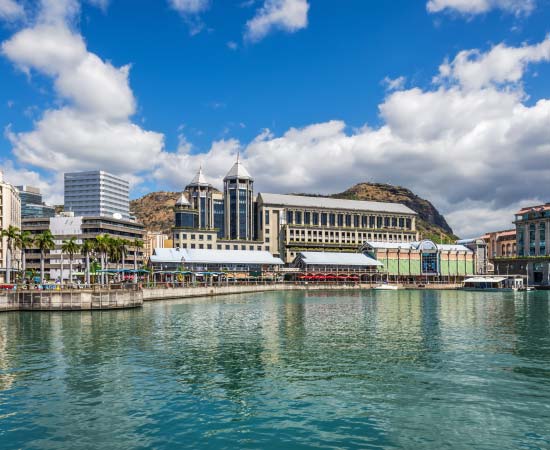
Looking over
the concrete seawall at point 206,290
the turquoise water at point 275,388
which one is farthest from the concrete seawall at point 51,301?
the concrete seawall at point 206,290

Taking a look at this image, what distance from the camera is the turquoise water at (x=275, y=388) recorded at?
89.4 feet

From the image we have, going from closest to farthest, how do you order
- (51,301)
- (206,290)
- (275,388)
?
(275,388), (51,301), (206,290)

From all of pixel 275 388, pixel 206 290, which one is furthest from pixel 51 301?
pixel 275 388

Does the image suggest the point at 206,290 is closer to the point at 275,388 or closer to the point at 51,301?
the point at 51,301

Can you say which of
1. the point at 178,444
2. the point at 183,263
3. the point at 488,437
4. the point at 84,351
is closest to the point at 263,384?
the point at 178,444

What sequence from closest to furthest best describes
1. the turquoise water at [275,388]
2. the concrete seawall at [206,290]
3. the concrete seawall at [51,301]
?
the turquoise water at [275,388] → the concrete seawall at [51,301] → the concrete seawall at [206,290]

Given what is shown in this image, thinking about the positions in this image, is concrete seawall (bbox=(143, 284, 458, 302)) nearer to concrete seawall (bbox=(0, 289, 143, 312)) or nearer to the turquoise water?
concrete seawall (bbox=(0, 289, 143, 312))

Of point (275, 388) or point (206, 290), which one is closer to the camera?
point (275, 388)

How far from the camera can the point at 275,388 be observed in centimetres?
3650

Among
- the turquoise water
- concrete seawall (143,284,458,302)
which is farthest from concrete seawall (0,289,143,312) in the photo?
concrete seawall (143,284,458,302)

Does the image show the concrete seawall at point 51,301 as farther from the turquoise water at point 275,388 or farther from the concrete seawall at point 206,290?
the concrete seawall at point 206,290

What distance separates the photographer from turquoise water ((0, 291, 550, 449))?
27.2 metres

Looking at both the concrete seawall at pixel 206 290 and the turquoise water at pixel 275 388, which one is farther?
the concrete seawall at pixel 206 290

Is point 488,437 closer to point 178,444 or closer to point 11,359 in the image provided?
point 178,444
